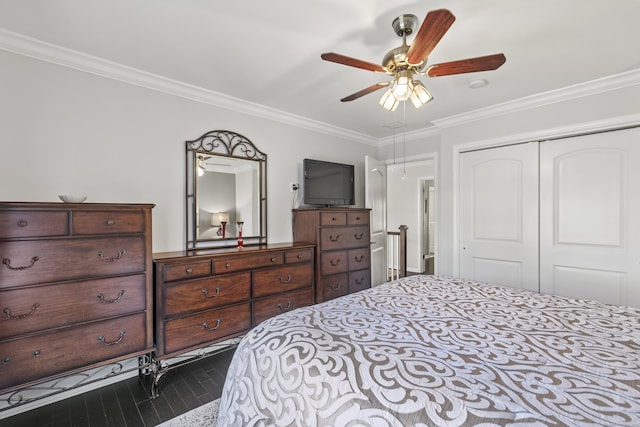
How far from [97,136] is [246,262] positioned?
5.14 feet

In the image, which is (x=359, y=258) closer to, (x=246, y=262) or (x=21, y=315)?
(x=246, y=262)

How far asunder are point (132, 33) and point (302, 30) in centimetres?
113

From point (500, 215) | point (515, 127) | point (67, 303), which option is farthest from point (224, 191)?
point (515, 127)

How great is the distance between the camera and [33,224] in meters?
1.72

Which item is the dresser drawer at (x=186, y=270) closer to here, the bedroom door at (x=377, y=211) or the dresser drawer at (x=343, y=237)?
the dresser drawer at (x=343, y=237)

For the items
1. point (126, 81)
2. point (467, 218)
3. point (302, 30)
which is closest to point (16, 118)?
point (126, 81)

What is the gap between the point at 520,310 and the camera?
1.59 meters

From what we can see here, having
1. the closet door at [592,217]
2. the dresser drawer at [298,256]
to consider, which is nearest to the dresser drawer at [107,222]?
the dresser drawer at [298,256]

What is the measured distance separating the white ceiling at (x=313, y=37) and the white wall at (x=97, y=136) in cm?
25

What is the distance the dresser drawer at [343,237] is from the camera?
333 cm

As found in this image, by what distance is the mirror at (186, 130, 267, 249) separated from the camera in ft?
9.20

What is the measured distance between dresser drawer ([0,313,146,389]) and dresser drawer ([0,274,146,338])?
6 centimetres

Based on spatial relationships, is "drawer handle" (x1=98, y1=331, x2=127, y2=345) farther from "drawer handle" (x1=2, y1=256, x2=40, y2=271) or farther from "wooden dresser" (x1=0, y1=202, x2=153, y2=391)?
"drawer handle" (x1=2, y1=256, x2=40, y2=271)

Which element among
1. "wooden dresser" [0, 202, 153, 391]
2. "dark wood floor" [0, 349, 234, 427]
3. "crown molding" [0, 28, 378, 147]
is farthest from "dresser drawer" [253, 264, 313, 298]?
"crown molding" [0, 28, 378, 147]
